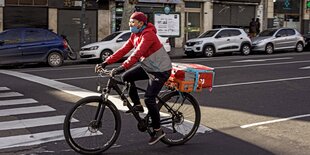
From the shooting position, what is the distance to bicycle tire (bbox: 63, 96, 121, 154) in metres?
5.48

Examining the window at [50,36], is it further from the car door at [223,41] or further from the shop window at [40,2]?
the car door at [223,41]

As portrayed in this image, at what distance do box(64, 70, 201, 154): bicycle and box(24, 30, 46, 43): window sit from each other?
12.2 metres

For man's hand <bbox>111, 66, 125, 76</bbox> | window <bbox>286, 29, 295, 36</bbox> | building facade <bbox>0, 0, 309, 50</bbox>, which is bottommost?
man's hand <bbox>111, 66, 125, 76</bbox>

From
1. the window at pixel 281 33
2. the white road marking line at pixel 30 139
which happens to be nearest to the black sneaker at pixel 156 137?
the white road marking line at pixel 30 139

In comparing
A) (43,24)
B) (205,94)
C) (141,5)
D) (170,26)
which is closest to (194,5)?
(141,5)

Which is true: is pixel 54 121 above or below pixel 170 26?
below

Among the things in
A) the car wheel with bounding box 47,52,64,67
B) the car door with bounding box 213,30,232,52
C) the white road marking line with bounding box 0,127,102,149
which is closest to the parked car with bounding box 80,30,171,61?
the car wheel with bounding box 47,52,64,67

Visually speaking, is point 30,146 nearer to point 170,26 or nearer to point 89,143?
point 89,143

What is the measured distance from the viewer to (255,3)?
106 ft

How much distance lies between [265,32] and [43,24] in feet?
40.4

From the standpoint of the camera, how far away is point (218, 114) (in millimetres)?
8250

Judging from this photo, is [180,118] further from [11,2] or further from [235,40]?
[11,2]

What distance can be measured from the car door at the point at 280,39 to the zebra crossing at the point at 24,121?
1792 cm

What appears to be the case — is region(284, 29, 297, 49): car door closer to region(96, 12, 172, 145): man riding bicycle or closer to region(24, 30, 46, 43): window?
region(24, 30, 46, 43): window
